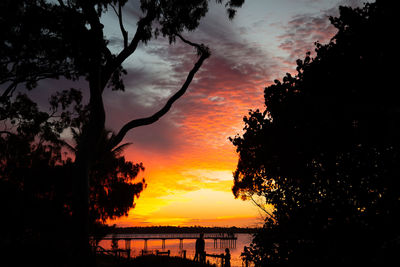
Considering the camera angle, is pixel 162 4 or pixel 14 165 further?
pixel 14 165

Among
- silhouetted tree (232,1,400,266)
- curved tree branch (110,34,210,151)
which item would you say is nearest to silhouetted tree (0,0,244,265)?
curved tree branch (110,34,210,151)

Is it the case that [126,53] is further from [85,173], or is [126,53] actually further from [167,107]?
[85,173]

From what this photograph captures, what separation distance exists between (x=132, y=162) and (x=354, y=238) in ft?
106

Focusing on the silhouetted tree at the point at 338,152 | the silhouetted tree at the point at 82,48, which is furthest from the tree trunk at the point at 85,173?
the silhouetted tree at the point at 338,152

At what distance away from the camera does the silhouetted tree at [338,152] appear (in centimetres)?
870

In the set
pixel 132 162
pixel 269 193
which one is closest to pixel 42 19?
pixel 269 193

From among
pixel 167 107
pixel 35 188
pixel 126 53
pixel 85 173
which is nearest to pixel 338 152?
pixel 167 107

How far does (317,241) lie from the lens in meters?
9.19

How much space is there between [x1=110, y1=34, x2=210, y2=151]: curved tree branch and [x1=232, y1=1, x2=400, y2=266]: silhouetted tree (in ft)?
20.8

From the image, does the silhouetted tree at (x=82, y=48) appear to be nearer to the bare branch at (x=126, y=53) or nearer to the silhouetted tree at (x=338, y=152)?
the bare branch at (x=126, y=53)

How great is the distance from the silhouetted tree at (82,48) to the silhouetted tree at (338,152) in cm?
702

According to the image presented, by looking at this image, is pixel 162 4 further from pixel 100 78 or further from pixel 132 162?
pixel 132 162

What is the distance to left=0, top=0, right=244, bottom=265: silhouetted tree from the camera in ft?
47.6

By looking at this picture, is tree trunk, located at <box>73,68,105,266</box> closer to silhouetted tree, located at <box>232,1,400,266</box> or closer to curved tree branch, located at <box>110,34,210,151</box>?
curved tree branch, located at <box>110,34,210,151</box>
